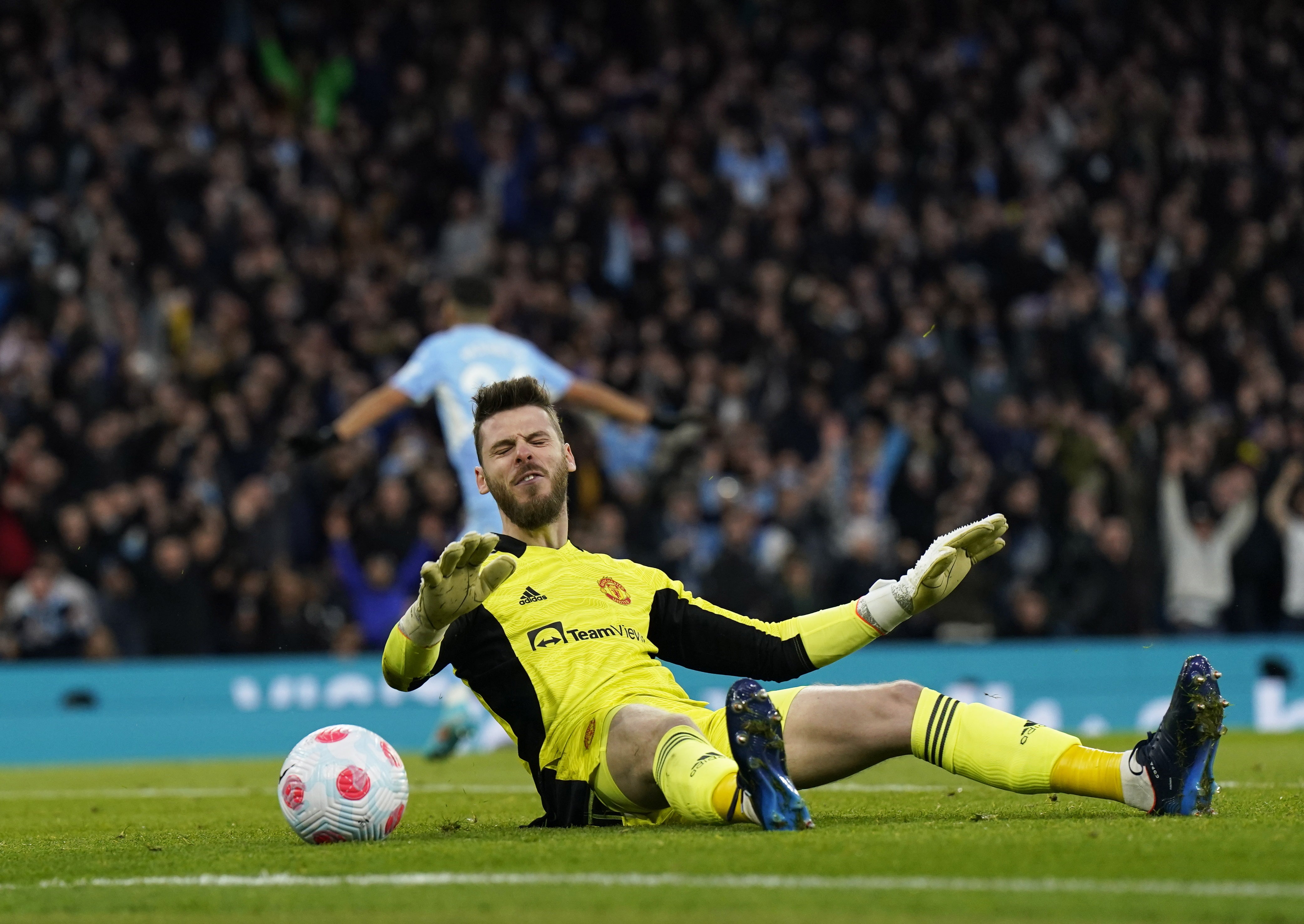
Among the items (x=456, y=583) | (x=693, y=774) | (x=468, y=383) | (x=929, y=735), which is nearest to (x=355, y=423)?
(x=468, y=383)

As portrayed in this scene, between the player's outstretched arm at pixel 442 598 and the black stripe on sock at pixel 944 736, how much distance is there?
139 cm

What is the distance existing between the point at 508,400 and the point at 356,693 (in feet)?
26.7

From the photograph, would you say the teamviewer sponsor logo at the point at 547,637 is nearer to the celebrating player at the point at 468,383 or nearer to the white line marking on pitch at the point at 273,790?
the white line marking on pitch at the point at 273,790

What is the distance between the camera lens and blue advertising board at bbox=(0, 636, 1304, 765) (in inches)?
540

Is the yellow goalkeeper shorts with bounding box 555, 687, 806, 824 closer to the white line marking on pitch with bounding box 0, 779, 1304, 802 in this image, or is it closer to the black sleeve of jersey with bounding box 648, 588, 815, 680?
the black sleeve of jersey with bounding box 648, 588, 815, 680

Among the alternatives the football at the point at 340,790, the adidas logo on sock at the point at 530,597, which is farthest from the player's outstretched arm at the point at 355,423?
the football at the point at 340,790

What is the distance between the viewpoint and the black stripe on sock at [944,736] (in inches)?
216

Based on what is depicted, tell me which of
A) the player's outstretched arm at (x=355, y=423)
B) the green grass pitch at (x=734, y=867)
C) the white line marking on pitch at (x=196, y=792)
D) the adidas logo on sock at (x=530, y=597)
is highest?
the player's outstretched arm at (x=355, y=423)

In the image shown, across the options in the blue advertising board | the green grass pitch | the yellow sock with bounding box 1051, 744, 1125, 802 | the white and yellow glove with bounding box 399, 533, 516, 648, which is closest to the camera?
the green grass pitch

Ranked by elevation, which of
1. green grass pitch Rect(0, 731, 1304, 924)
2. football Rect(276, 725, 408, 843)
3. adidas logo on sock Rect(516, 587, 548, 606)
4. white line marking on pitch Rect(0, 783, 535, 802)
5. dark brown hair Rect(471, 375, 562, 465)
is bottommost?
white line marking on pitch Rect(0, 783, 535, 802)

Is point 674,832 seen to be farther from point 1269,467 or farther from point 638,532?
point 1269,467

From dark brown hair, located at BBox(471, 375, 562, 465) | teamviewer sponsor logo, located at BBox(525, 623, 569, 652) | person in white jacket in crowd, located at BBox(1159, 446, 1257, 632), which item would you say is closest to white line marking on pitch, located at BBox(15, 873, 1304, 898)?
teamviewer sponsor logo, located at BBox(525, 623, 569, 652)

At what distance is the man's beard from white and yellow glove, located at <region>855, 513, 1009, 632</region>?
1070 millimetres

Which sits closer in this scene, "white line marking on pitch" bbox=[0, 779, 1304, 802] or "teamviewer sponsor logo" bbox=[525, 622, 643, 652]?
"teamviewer sponsor logo" bbox=[525, 622, 643, 652]
